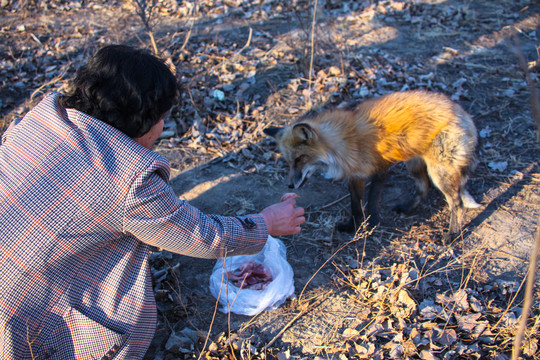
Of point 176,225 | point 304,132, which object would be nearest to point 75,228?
point 176,225

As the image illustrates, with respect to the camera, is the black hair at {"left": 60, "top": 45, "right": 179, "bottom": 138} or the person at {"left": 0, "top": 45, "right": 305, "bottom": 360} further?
the black hair at {"left": 60, "top": 45, "right": 179, "bottom": 138}

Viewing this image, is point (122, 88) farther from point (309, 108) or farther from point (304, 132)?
point (309, 108)

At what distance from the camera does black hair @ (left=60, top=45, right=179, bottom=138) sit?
6.49 feet

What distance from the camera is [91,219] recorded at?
1862mm

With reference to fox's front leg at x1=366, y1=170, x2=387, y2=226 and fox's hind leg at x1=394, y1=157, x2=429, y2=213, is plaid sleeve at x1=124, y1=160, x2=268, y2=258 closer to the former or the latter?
fox's front leg at x1=366, y1=170, x2=387, y2=226

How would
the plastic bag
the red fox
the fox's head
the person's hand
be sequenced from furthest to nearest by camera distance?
the fox's head
the red fox
the plastic bag
the person's hand

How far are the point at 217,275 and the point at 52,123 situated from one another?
5.93 ft

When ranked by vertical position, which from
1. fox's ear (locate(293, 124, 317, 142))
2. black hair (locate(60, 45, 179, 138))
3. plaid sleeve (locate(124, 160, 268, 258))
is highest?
black hair (locate(60, 45, 179, 138))

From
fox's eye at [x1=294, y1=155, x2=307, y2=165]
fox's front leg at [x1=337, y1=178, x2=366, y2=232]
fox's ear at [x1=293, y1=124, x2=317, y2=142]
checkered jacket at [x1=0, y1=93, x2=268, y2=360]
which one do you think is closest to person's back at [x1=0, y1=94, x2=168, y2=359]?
checkered jacket at [x1=0, y1=93, x2=268, y2=360]

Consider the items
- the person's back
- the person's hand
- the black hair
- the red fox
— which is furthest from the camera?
the red fox

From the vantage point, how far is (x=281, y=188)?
4371 mm

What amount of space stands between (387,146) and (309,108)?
1722 millimetres

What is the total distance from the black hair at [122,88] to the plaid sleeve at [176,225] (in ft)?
1.11

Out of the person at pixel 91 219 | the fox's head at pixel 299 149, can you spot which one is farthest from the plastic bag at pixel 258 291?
the fox's head at pixel 299 149
